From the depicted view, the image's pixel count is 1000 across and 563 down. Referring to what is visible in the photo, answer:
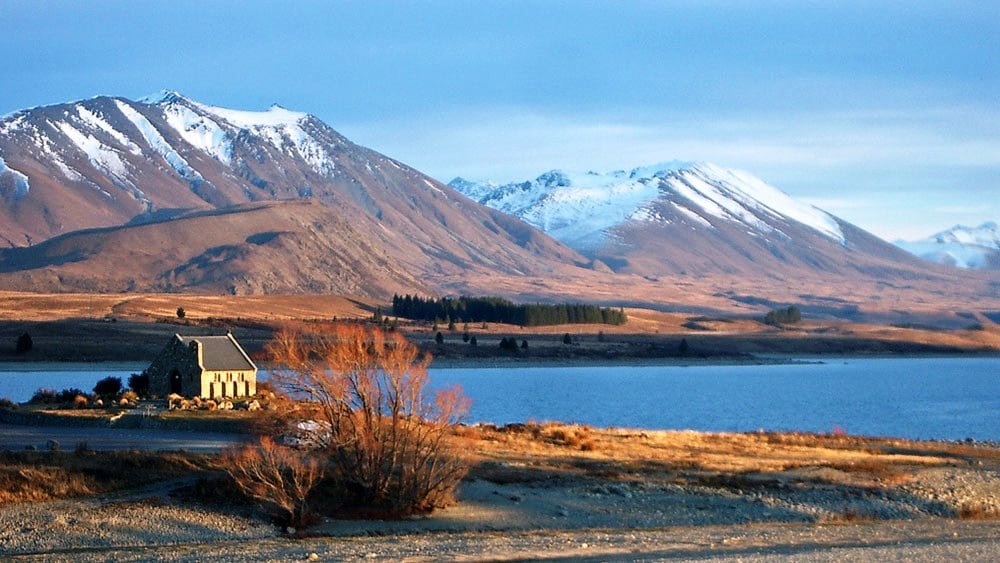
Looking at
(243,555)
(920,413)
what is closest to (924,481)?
(243,555)

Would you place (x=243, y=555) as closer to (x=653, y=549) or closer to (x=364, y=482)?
(x=364, y=482)

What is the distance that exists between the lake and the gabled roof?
1395cm

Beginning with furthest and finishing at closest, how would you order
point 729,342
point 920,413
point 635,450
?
point 729,342 → point 920,413 → point 635,450

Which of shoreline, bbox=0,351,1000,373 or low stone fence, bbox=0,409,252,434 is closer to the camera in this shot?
low stone fence, bbox=0,409,252,434

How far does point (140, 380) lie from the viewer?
52.4 meters

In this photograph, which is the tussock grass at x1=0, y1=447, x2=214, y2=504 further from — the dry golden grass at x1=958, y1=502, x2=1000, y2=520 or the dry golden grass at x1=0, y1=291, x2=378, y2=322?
the dry golden grass at x1=0, y1=291, x2=378, y2=322

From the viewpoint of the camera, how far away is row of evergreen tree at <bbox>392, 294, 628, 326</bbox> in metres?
159

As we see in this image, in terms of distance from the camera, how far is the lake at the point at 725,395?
65938 millimetres

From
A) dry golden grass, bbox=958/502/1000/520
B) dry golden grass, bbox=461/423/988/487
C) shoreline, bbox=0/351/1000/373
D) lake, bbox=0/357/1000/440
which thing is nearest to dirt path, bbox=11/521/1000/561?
dry golden grass, bbox=958/502/1000/520

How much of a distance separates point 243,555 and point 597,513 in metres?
9.41

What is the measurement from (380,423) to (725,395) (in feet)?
197

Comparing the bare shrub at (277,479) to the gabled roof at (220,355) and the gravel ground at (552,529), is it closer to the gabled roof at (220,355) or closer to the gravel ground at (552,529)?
the gravel ground at (552,529)

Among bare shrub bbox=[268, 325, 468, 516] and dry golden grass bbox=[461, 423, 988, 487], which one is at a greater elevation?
bare shrub bbox=[268, 325, 468, 516]

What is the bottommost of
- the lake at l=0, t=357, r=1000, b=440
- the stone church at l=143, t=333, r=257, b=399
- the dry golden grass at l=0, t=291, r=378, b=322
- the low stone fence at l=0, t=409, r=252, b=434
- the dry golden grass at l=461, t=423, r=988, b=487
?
the lake at l=0, t=357, r=1000, b=440
